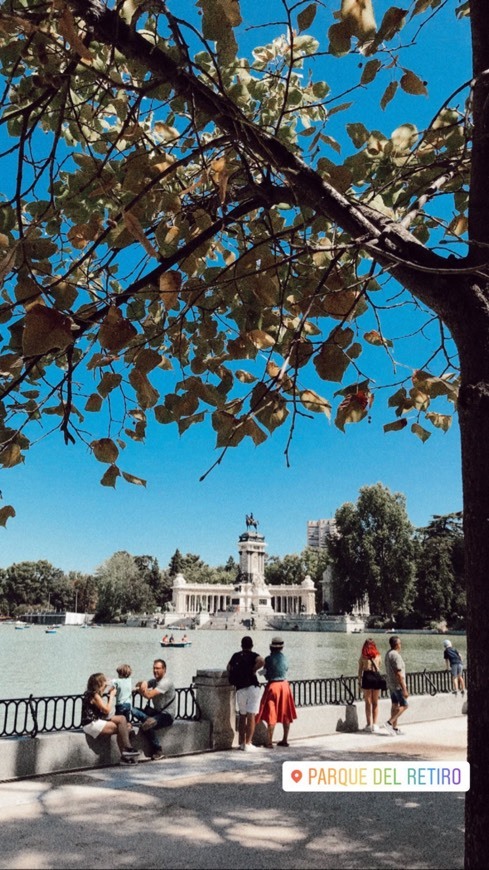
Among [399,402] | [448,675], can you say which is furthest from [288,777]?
[448,675]

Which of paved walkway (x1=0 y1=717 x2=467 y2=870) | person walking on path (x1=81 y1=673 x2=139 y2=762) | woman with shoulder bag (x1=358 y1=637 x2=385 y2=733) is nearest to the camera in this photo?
paved walkway (x1=0 y1=717 x2=467 y2=870)

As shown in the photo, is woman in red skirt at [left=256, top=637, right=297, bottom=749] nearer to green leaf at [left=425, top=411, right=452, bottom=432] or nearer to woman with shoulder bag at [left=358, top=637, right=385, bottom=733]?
woman with shoulder bag at [left=358, top=637, right=385, bottom=733]

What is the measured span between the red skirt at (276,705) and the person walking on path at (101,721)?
2.09 metres

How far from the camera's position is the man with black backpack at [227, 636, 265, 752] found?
31.7ft

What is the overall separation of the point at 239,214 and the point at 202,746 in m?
7.72

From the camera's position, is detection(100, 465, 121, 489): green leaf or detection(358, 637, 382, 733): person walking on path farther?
detection(358, 637, 382, 733): person walking on path

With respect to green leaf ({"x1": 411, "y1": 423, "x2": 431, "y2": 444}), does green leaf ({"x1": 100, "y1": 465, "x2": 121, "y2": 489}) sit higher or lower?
lower

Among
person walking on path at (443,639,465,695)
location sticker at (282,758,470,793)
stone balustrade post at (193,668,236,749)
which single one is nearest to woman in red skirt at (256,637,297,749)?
stone balustrade post at (193,668,236,749)

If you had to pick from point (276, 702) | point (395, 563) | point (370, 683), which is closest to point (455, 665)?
point (370, 683)

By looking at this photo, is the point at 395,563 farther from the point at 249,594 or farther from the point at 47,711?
the point at 47,711

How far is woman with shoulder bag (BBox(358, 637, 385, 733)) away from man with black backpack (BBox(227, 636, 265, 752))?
2.17 m

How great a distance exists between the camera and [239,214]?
448 centimetres

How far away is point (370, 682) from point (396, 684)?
603 mm

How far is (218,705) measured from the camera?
9.95 metres
